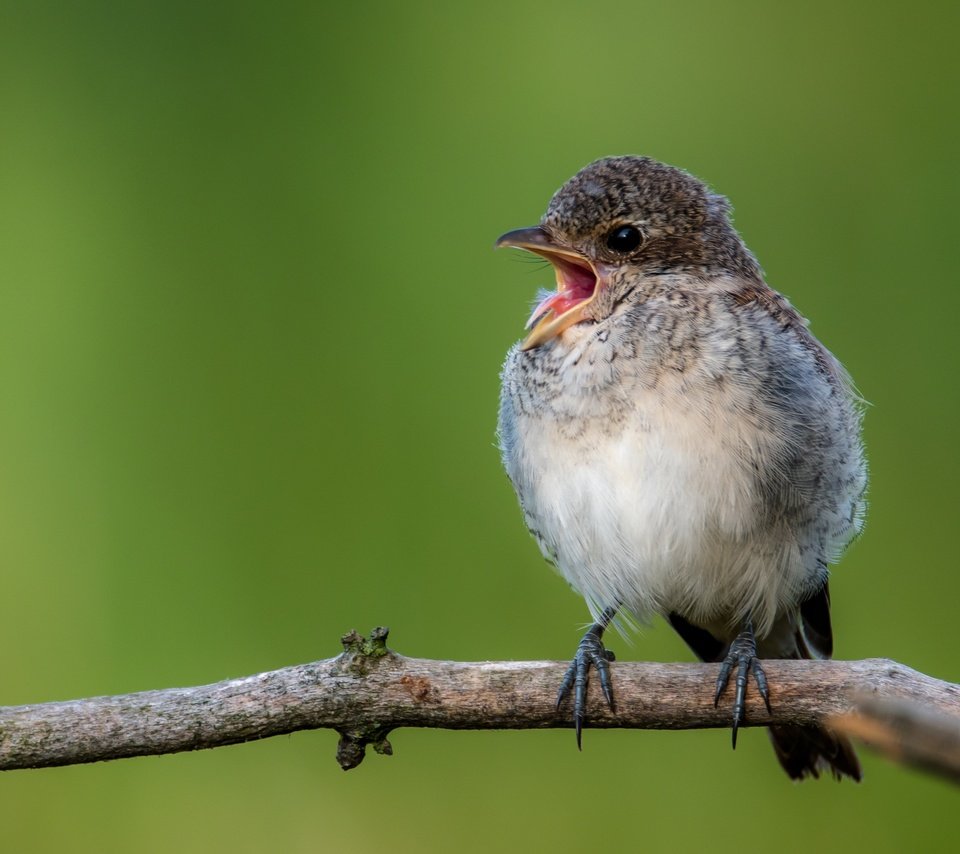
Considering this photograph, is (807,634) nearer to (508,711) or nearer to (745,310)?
(745,310)


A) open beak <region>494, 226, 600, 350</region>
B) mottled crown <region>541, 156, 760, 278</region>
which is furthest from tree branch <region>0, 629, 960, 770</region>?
mottled crown <region>541, 156, 760, 278</region>

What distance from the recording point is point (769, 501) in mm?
2908

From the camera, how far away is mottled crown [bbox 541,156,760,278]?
3.03 m

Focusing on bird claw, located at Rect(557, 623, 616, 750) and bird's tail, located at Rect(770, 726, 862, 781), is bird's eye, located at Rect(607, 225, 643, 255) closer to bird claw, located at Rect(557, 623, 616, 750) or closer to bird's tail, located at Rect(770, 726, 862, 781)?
bird claw, located at Rect(557, 623, 616, 750)

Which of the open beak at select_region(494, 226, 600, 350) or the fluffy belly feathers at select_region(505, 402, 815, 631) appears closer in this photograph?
the fluffy belly feathers at select_region(505, 402, 815, 631)

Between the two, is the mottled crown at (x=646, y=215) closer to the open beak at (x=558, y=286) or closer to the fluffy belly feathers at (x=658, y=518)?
the open beak at (x=558, y=286)

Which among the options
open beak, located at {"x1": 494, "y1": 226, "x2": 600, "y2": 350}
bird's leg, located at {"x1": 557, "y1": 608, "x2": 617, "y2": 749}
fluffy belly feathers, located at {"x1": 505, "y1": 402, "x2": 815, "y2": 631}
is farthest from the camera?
open beak, located at {"x1": 494, "y1": 226, "x2": 600, "y2": 350}

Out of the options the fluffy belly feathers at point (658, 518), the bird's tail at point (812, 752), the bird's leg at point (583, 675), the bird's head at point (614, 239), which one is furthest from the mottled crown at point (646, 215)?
the bird's tail at point (812, 752)

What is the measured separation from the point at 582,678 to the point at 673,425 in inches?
24.8

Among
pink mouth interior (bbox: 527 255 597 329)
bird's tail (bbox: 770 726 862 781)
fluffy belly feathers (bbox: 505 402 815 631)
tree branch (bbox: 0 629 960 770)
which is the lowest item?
bird's tail (bbox: 770 726 862 781)

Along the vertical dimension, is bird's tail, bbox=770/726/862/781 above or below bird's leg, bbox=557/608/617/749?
→ below

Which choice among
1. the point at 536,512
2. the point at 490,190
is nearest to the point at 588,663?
the point at 536,512

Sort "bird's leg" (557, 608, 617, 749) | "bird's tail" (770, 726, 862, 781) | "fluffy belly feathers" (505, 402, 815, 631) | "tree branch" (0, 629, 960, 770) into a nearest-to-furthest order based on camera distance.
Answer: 1. "tree branch" (0, 629, 960, 770)
2. "bird's leg" (557, 608, 617, 749)
3. "fluffy belly feathers" (505, 402, 815, 631)
4. "bird's tail" (770, 726, 862, 781)

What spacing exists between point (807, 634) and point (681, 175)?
1.39 m
